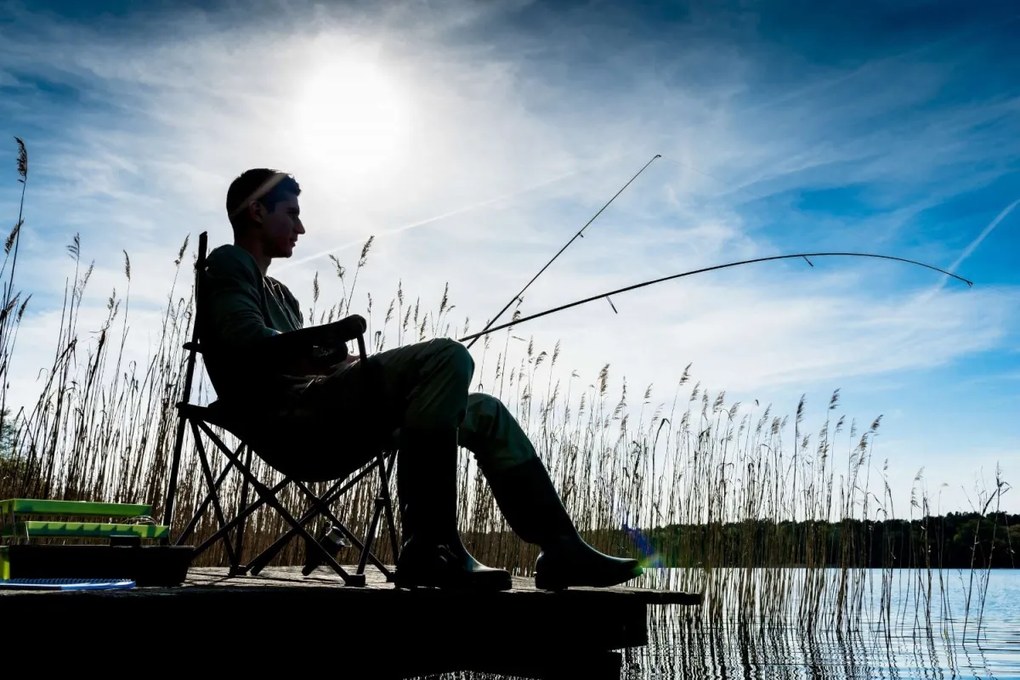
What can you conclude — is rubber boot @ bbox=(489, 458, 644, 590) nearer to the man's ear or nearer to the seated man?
the seated man

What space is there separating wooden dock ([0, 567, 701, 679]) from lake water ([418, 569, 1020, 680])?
1580mm

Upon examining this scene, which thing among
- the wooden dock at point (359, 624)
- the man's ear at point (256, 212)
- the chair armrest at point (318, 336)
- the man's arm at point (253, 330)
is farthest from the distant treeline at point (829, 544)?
the chair armrest at point (318, 336)

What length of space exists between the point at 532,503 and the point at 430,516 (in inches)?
15.4

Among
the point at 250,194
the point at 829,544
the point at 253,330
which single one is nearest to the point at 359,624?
the point at 253,330

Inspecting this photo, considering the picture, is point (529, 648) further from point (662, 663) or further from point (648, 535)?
point (648, 535)

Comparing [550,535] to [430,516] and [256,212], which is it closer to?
[430,516]

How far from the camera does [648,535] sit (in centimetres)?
528

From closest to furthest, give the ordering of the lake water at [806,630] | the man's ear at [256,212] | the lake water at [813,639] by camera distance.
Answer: the man's ear at [256,212] < the lake water at [813,639] < the lake water at [806,630]

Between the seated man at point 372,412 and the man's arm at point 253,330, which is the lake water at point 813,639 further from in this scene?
the man's arm at point 253,330

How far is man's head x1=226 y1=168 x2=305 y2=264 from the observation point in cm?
249

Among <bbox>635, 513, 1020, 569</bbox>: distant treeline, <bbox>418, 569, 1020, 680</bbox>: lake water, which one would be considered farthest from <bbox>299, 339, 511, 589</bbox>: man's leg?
<bbox>635, 513, 1020, 569</bbox>: distant treeline

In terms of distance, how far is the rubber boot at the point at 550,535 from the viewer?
2227 millimetres

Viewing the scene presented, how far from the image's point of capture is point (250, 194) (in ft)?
8.20

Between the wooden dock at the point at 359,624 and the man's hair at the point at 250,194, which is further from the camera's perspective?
the man's hair at the point at 250,194
